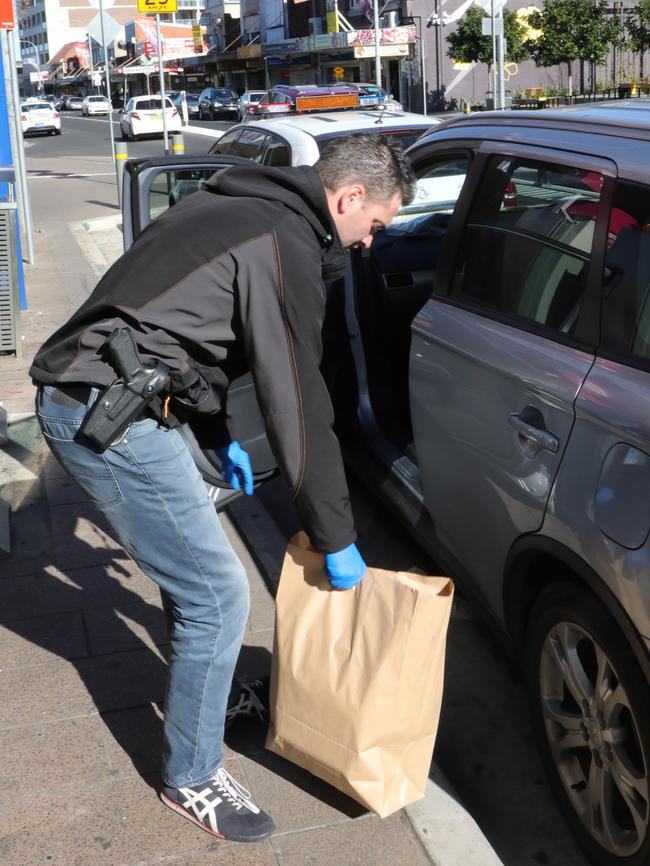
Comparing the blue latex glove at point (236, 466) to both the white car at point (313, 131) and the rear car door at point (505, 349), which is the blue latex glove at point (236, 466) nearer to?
the rear car door at point (505, 349)

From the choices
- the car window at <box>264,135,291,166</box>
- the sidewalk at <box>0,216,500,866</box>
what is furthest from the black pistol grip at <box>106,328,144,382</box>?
the car window at <box>264,135,291,166</box>

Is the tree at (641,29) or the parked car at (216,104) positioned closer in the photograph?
the tree at (641,29)

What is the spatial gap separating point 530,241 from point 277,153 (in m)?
6.09

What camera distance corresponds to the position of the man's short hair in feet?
8.11

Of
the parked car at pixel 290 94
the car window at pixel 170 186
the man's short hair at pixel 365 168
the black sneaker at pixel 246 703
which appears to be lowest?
the black sneaker at pixel 246 703

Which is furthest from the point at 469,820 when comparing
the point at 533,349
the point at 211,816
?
the point at 533,349

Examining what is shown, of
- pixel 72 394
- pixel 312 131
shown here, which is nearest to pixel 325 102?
pixel 312 131

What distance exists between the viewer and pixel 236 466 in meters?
2.99

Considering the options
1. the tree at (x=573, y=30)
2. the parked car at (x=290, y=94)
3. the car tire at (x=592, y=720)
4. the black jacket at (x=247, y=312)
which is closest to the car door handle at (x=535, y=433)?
the car tire at (x=592, y=720)

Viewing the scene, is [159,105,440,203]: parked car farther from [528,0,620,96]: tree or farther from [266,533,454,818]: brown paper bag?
[528,0,620,96]: tree

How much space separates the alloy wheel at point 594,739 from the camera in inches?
96.3

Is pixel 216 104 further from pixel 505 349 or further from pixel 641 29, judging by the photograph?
pixel 505 349

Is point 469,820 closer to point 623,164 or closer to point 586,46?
point 623,164

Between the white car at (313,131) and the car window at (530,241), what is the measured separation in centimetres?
449
